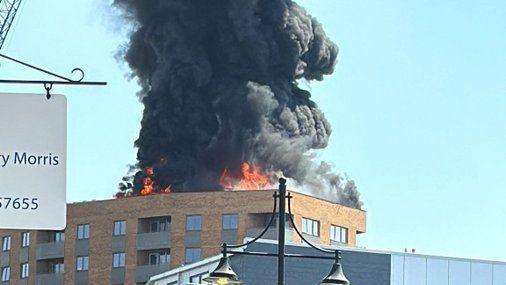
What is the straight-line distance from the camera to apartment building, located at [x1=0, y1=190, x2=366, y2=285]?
102625 millimetres

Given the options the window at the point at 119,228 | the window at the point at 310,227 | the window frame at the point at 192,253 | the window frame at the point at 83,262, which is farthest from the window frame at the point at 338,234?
the window frame at the point at 83,262

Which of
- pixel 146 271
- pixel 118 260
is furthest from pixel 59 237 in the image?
pixel 146 271

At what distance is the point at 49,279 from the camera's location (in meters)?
112

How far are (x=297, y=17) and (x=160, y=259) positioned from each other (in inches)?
1016

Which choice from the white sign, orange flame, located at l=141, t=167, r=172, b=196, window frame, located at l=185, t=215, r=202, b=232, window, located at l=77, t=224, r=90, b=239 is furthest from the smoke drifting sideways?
the white sign

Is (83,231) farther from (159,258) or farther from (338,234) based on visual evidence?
(338,234)

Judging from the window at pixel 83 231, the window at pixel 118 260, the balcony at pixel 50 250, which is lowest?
the window at pixel 118 260

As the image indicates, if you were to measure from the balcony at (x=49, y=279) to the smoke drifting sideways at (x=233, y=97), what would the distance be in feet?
35.0

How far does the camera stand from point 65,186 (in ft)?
44.0

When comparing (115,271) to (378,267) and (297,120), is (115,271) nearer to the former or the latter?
(297,120)

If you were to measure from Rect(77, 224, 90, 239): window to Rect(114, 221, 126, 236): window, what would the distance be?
8.26 ft

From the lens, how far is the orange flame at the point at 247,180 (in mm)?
118312

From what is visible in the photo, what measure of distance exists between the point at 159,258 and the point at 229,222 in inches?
255

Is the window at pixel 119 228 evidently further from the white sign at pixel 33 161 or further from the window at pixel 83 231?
the white sign at pixel 33 161
